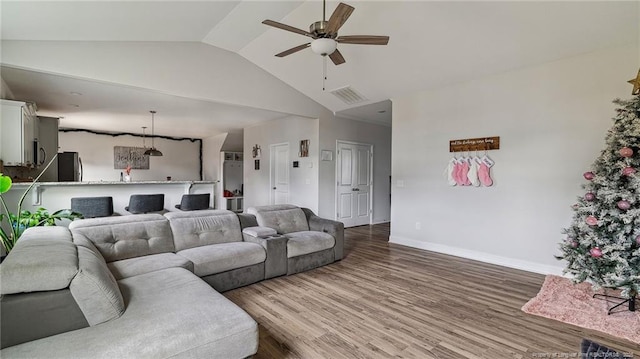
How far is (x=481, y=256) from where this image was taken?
175 inches

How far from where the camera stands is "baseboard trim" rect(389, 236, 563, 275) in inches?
152

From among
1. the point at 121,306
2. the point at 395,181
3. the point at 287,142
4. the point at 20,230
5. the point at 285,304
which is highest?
the point at 287,142

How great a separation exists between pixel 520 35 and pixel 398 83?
1842 mm

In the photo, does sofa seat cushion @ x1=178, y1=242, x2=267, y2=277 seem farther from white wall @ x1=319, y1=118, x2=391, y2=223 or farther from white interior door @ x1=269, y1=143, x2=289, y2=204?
white interior door @ x1=269, y1=143, x2=289, y2=204

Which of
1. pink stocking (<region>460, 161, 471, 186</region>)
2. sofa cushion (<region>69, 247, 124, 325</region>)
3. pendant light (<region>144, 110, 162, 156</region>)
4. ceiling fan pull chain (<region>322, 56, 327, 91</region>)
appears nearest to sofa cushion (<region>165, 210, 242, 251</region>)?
sofa cushion (<region>69, 247, 124, 325</region>)

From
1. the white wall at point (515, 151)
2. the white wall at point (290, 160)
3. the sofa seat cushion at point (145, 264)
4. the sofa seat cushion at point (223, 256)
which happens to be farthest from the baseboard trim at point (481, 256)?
the sofa seat cushion at point (145, 264)

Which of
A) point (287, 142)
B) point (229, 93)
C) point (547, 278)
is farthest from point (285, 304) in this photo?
point (287, 142)

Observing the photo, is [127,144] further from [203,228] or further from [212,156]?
[203,228]

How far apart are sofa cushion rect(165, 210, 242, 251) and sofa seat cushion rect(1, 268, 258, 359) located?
4.06ft

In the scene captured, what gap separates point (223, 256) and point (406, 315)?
75.4 inches

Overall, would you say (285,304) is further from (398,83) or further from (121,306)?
(398,83)

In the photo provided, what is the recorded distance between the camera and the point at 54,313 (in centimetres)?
158

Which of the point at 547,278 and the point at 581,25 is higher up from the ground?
the point at 581,25

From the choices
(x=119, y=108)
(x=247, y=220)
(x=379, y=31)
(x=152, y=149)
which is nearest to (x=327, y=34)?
(x=379, y=31)
